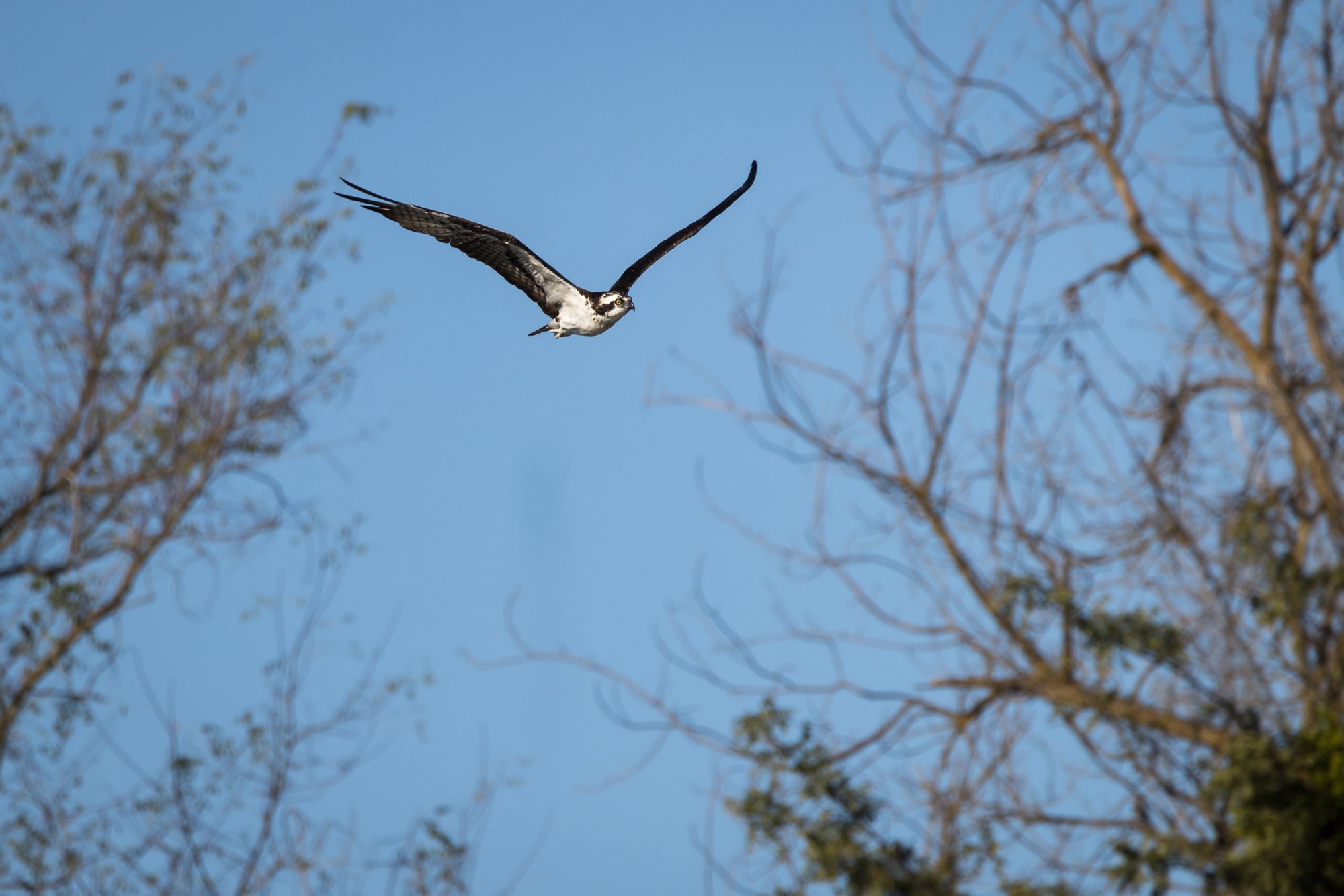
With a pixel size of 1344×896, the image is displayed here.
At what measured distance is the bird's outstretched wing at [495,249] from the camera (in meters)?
4.61

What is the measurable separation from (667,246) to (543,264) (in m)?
0.48

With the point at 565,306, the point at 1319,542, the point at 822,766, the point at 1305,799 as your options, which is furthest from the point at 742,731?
the point at 565,306

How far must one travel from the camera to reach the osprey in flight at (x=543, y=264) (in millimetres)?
4555

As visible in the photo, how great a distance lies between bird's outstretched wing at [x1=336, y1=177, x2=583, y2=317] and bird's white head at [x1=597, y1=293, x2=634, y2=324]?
9cm

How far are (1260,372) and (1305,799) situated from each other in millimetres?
3367

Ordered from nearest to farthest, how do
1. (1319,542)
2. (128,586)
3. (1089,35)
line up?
(1319,542) < (1089,35) < (128,586)

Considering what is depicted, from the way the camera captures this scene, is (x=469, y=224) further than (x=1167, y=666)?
No

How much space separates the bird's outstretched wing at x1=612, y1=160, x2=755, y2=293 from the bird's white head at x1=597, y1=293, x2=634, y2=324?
1.3 inches

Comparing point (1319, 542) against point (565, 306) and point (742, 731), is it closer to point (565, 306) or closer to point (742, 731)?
point (742, 731)

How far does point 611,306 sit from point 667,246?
0.36 meters

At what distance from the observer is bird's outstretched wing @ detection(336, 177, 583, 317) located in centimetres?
461

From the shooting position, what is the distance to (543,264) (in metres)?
4.56

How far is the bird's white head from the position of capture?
14.9 feet

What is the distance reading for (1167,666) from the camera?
9.86 m
